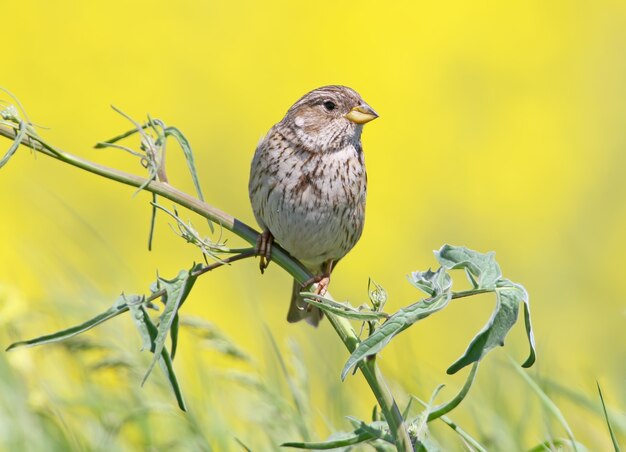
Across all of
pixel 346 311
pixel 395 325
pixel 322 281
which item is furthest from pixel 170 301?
pixel 322 281

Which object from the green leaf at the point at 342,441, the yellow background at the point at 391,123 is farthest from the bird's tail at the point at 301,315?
the yellow background at the point at 391,123

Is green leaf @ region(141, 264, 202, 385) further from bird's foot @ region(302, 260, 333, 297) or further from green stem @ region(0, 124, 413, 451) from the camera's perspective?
bird's foot @ region(302, 260, 333, 297)

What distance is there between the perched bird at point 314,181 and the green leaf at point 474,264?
47.1 inches

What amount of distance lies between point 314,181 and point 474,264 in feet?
4.68

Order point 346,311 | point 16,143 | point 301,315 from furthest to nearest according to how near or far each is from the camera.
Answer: point 301,315
point 16,143
point 346,311

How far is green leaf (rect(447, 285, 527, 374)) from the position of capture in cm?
160

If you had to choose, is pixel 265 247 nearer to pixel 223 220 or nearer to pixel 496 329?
pixel 223 220

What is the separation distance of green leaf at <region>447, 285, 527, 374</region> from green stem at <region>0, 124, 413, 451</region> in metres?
0.26

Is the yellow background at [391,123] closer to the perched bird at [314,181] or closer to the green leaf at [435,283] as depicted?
the perched bird at [314,181]

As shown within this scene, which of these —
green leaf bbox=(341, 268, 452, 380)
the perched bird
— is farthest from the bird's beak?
green leaf bbox=(341, 268, 452, 380)

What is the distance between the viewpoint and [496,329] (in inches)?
64.1

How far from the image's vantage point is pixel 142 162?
206 centimetres

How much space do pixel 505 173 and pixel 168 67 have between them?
8.74 feet

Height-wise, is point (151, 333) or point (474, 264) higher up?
point (474, 264)
